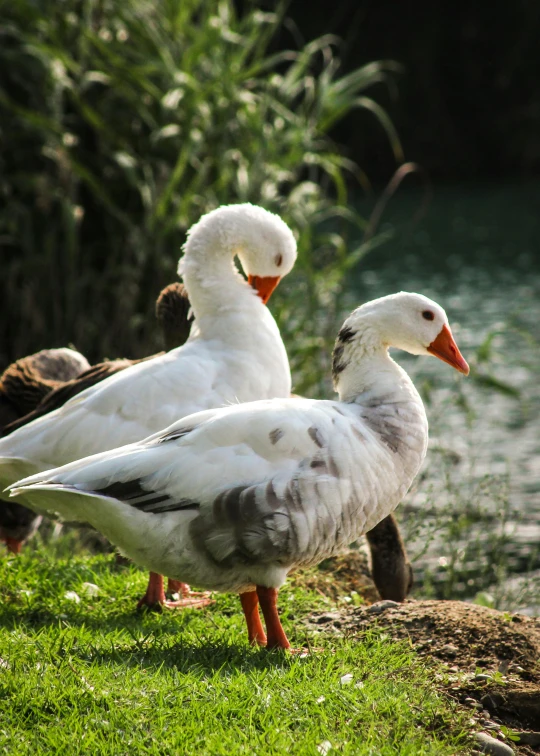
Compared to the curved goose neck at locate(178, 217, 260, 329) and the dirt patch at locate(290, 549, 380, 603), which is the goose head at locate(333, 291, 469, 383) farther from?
the dirt patch at locate(290, 549, 380, 603)

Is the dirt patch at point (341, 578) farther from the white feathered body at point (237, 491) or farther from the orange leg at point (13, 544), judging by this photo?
the orange leg at point (13, 544)

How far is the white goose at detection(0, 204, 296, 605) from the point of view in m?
4.49

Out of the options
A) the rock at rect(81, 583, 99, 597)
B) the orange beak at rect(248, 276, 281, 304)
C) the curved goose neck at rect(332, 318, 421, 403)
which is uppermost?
the curved goose neck at rect(332, 318, 421, 403)

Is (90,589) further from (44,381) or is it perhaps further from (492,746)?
(492,746)

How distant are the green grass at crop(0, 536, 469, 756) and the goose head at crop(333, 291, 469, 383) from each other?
1.17 meters

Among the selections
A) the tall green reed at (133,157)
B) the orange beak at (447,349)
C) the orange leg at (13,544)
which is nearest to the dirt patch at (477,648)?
the orange beak at (447,349)

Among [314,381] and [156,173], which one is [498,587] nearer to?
[314,381]

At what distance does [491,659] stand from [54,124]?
Result: 5.30 m

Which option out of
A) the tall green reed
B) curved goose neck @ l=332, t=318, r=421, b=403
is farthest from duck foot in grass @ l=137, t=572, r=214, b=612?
the tall green reed

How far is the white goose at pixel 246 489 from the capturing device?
3.59m

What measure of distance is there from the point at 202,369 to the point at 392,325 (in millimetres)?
1034

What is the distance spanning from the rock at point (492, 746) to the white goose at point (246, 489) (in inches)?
35.2

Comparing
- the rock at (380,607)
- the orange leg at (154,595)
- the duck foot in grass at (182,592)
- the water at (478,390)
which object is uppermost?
the rock at (380,607)

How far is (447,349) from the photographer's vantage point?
4223 mm
